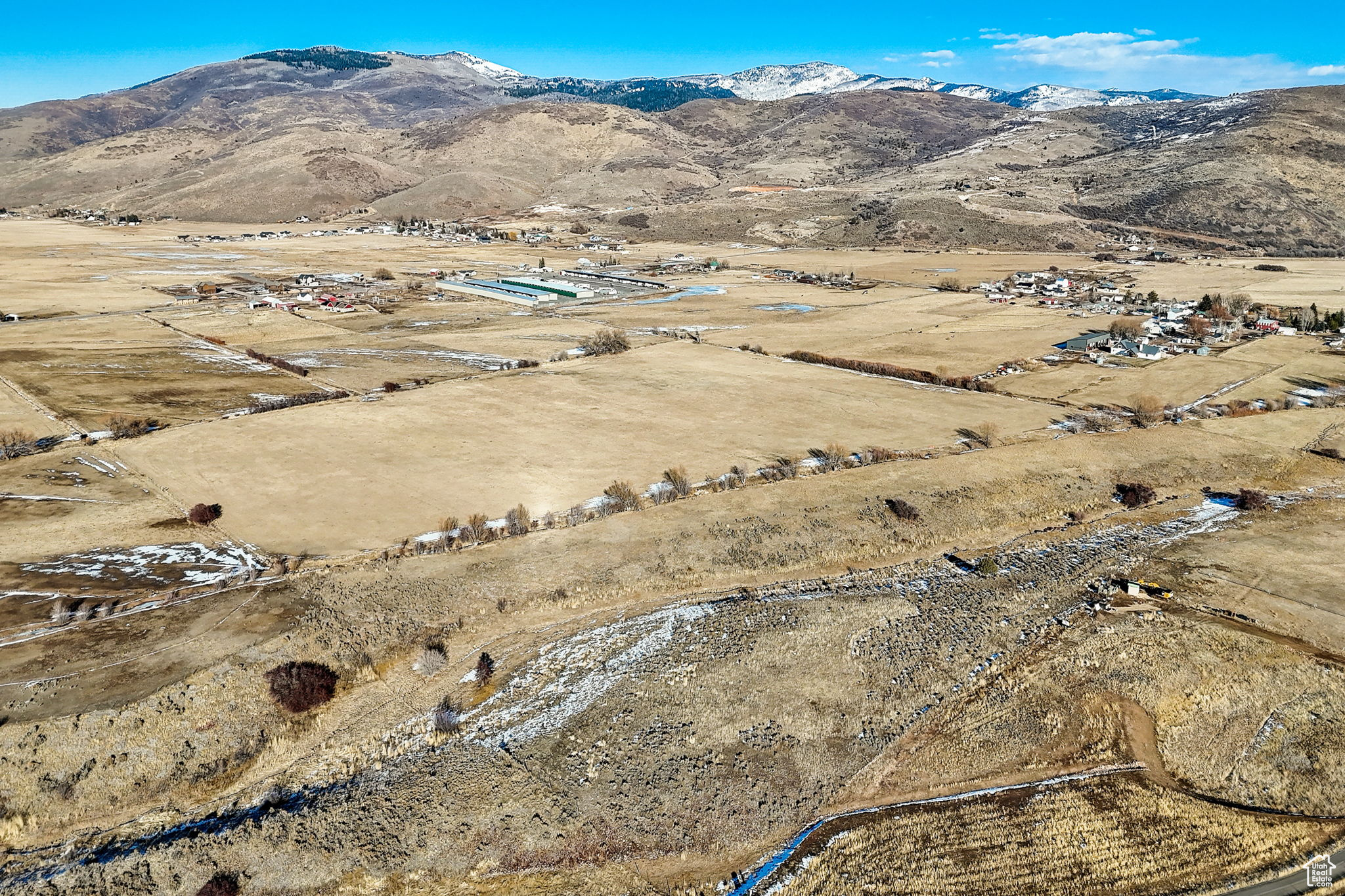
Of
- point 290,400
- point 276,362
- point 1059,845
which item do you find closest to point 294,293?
point 276,362

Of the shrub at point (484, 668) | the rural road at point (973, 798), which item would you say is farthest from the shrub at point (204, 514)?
the rural road at point (973, 798)

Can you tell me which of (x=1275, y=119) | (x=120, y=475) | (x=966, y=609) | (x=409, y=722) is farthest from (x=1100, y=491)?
(x=1275, y=119)

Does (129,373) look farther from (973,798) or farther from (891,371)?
(973,798)

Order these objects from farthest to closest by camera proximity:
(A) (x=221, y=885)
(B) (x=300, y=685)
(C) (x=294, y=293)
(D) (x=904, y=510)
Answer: (C) (x=294, y=293) → (D) (x=904, y=510) → (B) (x=300, y=685) → (A) (x=221, y=885)

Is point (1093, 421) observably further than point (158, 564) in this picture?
Yes

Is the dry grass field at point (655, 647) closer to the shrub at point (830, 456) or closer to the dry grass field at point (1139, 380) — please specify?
the shrub at point (830, 456)

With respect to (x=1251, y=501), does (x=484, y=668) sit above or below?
below
